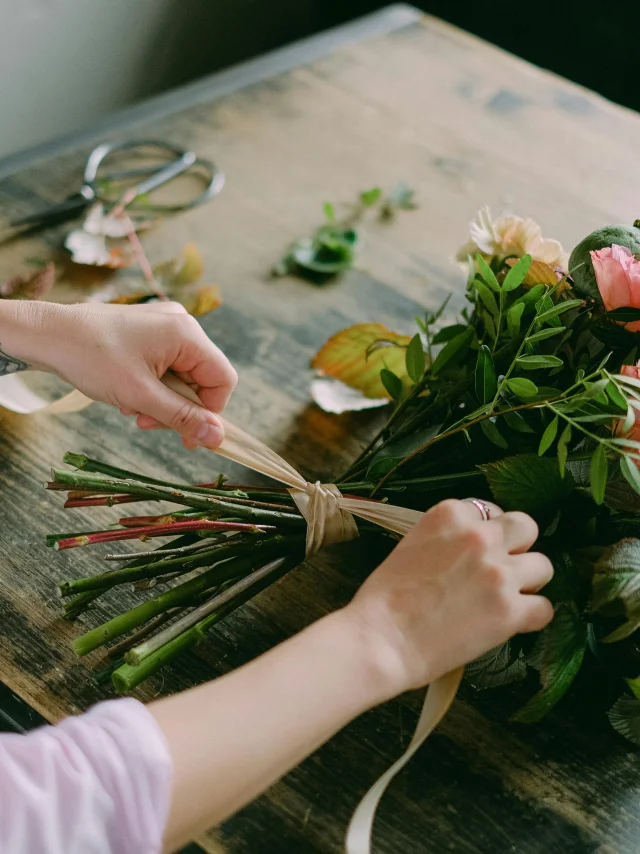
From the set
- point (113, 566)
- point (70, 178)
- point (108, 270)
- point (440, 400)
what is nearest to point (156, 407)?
point (113, 566)

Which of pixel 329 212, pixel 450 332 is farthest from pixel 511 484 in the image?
pixel 329 212

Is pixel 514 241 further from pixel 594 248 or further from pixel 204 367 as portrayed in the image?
pixel 204 367

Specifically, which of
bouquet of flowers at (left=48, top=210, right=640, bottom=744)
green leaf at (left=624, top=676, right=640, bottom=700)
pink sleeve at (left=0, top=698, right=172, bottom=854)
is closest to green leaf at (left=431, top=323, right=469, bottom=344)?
bouquet of flowers at (left=48, top=210, right=640, bottom=744)

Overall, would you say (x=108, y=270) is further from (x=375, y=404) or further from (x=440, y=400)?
(x=440, y=400)

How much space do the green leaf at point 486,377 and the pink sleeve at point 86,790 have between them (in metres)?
0.33

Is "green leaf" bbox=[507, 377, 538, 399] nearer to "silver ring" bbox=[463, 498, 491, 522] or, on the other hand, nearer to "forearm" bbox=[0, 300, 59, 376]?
"silver ring" bbox=[463, 498, 491, 522]

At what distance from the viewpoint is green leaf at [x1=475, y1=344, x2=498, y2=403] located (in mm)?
618

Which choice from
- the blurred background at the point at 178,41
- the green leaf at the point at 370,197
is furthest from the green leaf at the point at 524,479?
the blurred background at the point at 178,41

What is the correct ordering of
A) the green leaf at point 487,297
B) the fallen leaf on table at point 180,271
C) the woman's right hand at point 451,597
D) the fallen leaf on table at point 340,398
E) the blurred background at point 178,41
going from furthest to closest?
the blurred background at point 178,41, the fallen leaf on table at point 180,271, the fallen leaf on table at point 340,398, the green leaf at point 487,297, the woman's right hand at point 451,597

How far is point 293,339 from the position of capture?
92 centimetres

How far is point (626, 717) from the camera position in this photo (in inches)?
23.0

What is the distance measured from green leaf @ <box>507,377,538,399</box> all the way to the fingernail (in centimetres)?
24

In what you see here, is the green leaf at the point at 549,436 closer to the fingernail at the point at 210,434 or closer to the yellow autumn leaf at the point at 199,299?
the fingernail at the point at 210,434

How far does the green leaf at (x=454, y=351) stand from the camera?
0.70m
